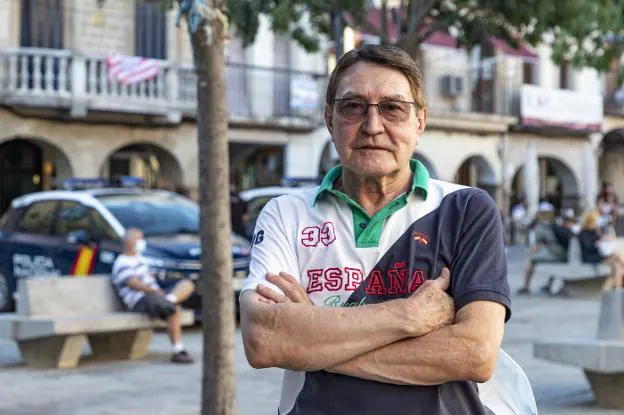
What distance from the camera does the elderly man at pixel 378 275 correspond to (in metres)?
2.59

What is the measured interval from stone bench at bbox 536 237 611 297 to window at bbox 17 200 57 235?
7459 millimetres

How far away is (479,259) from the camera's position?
2676mm

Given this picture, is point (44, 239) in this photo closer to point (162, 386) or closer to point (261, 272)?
point (162, 386)

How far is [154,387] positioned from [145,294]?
1967 mm

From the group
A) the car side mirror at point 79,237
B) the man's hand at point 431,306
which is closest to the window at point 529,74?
the car side mirror at point 79,237

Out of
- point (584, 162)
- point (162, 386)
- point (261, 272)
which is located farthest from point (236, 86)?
point (261, 272)

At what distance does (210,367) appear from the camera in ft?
19.6

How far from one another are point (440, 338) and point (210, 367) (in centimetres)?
351

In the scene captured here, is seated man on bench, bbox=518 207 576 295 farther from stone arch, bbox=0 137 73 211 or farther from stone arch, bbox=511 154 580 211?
stone arch, bbox=511 154 580 211

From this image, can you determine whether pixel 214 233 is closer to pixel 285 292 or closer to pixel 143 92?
pixel 285 292

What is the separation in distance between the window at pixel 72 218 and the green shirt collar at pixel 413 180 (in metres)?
10.9

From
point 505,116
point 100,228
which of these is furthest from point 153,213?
point 505,116

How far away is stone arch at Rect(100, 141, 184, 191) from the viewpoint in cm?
2620

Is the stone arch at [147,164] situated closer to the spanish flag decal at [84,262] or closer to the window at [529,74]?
the spanish flag decal at [84,262]
